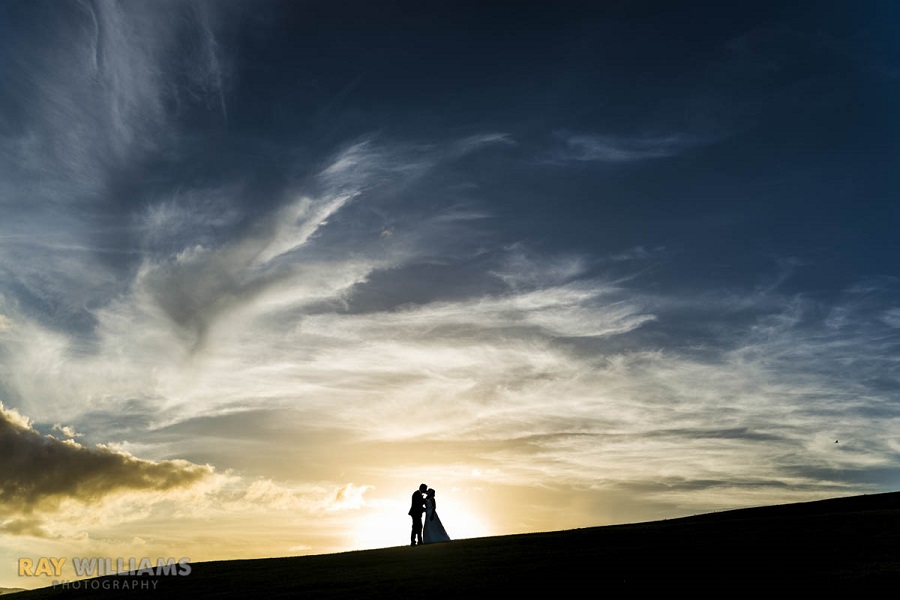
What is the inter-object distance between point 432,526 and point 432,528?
0.11 metres

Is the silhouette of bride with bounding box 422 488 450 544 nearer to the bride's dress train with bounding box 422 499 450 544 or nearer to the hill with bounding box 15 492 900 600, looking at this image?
the bride's dress train with bounding box 422 499 450 544

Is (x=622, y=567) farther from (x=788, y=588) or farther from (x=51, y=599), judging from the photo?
(x=51, y=599)

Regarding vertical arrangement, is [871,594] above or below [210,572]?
below

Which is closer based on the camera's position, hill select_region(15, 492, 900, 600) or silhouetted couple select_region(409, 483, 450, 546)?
hill select_region(15, 492, 900, 600)

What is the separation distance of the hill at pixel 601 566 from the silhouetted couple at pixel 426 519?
2.25 m

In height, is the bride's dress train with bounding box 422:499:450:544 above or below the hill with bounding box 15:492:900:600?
above

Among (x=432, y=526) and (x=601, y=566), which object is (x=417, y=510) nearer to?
(x=432, y=526)

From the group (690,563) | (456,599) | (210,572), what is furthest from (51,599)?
(690,563)

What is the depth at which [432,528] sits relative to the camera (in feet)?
141

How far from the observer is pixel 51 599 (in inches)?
1395

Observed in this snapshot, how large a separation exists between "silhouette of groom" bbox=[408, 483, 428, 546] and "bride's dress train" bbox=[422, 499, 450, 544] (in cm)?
121

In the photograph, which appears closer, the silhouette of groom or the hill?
the hill

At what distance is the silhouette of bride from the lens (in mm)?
42625

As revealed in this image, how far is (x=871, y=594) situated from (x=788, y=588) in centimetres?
247
